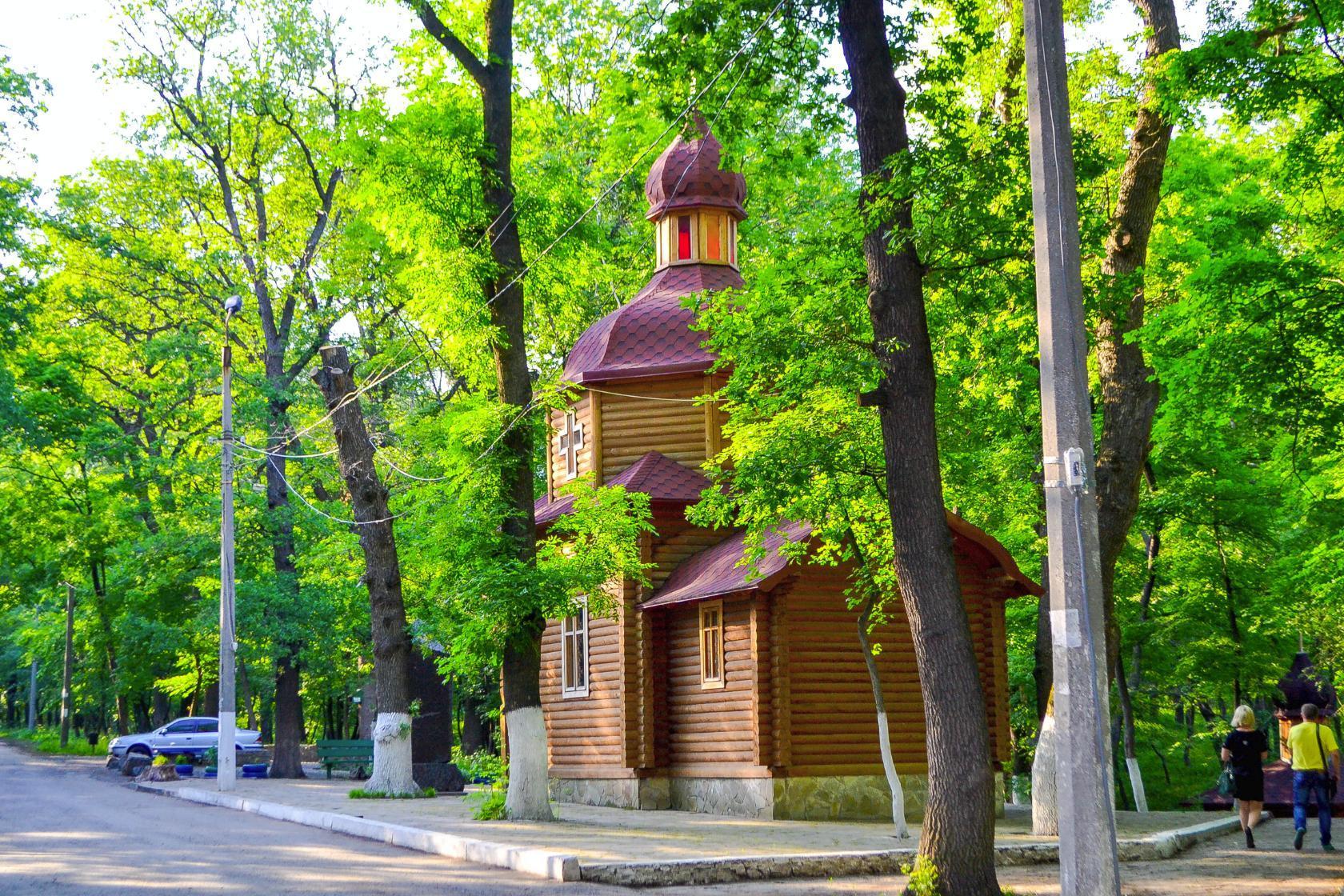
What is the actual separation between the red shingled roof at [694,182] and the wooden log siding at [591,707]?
898 cm

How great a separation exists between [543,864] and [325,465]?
1061 inches

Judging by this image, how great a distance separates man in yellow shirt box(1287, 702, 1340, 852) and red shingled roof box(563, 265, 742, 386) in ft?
36.7

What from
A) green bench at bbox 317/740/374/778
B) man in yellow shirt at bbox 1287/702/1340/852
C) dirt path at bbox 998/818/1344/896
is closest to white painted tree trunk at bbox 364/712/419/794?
green bench at bbox 317/740/374/778

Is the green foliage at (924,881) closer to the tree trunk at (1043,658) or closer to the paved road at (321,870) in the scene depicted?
the paved road at (321,870)

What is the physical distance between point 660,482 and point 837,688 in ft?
16.1

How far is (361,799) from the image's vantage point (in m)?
23.3

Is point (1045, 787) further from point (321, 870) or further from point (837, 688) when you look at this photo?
point (321, 870)

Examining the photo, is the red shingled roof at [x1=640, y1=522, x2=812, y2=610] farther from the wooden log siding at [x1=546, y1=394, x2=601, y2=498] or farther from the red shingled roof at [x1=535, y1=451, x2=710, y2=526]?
the wooden log siding at [x1=546, y1=394, x2=601, y2=498]

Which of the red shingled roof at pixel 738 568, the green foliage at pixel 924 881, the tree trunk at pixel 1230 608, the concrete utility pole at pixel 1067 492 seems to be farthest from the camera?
the tree trunk at pixel 1230 608

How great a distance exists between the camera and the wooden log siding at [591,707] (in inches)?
916

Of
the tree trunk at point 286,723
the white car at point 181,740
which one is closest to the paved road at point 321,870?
the tree trunk at point 286,723

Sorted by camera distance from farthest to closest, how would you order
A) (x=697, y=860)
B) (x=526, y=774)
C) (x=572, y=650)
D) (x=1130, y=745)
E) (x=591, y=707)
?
(x=572, y=650) → (x=1130, y=745) → (x=591, y=707) → (x=526, y=774) → (x=697, y=860)

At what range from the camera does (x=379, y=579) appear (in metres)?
24.1

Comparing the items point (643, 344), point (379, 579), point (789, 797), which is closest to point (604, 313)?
point (643, 344)
